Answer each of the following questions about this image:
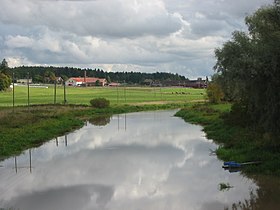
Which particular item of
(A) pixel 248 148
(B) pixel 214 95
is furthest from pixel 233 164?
(B) pixel 214 95

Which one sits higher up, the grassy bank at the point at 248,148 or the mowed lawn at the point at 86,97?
the grassy bank at the point at 248,148

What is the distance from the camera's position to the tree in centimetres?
2117

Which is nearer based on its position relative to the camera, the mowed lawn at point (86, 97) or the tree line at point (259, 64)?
the tree line at point (259, 64)

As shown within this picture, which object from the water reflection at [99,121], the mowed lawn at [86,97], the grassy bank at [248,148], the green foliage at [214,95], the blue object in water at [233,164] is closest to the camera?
the grassy bank at [248,148]

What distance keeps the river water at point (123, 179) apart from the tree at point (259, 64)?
12.4 ft

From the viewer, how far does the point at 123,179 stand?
69.6 ft

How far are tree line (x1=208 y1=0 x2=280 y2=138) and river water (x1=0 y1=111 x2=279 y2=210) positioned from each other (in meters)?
3.73

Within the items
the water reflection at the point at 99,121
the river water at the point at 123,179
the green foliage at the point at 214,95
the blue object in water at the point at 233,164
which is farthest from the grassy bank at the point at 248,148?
the green foliage at the point at 214,95

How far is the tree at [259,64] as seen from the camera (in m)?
21.2

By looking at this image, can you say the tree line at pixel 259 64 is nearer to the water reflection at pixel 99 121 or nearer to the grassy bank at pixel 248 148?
the grassy bank at pixel 248 148

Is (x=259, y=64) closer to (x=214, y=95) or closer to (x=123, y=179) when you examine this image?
(x=123, y=179)

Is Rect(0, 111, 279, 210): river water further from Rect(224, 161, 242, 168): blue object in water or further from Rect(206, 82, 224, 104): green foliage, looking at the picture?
Rect(206, 82, 224, 104): green foliage

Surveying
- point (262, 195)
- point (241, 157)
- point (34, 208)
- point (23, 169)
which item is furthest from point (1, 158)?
point (262, 195)

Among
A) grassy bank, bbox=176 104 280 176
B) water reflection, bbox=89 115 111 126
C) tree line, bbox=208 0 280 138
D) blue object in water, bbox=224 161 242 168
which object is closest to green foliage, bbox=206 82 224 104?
water reflection, bbox=89 115 111 126
